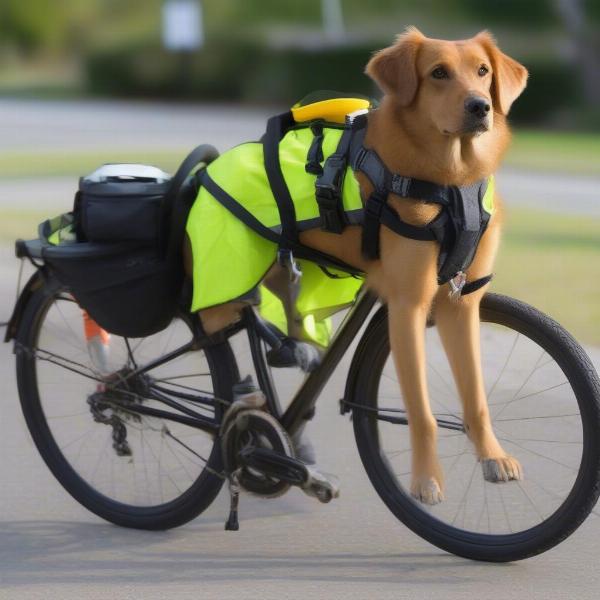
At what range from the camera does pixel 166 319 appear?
466cm

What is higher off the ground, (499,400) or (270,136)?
(270,136)

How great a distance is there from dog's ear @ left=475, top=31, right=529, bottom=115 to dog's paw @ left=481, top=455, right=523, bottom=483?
97 cm

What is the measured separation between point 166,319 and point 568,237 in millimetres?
7561

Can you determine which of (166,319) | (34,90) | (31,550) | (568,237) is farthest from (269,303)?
(34,90)

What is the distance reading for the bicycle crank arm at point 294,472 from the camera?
438 centimetres

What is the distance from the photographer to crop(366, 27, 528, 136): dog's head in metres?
3.85

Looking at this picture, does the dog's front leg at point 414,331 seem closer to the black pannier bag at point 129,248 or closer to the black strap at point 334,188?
the black strap at point 334,188

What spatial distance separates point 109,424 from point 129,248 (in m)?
0.67

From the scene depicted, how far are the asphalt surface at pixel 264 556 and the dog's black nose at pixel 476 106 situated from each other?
133cm

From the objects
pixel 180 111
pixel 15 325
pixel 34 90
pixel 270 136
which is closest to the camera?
pixel 270 136

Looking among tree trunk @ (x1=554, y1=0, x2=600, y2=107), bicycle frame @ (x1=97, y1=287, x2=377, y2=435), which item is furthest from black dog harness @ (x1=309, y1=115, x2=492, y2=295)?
tree trunk @ (x1=554, y1=0, x2=600, y2=107)

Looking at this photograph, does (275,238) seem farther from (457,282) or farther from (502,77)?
(502,77)

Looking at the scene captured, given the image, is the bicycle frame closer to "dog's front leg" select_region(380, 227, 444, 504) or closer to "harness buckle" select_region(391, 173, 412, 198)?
"dog's front leg" select_region(380, 227, 444, 504)

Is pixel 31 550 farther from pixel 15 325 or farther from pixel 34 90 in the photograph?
pixel 34 90
